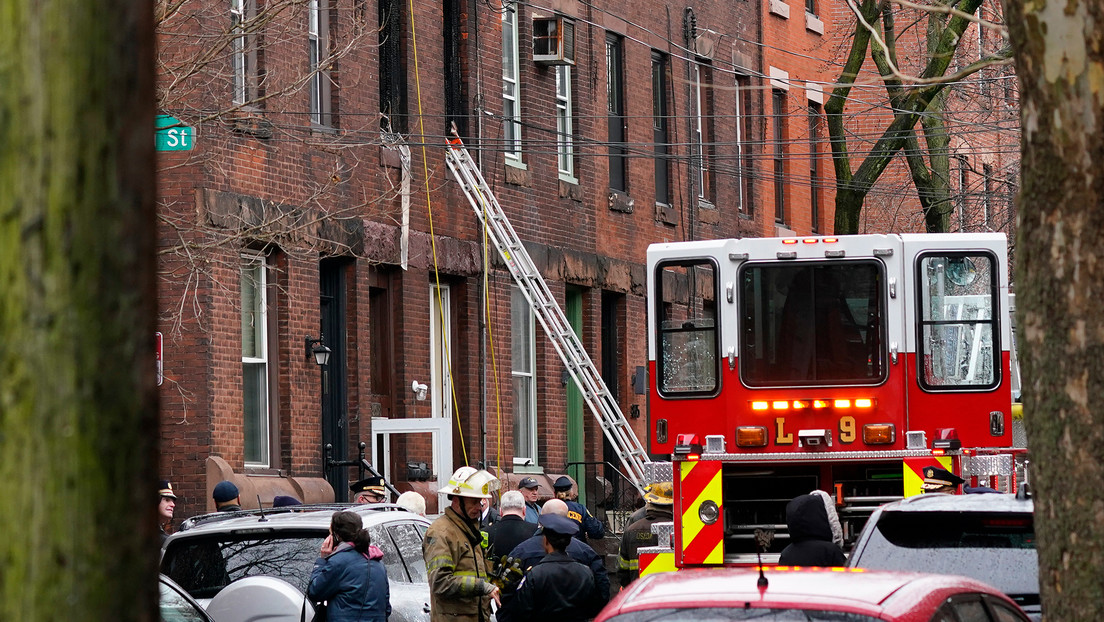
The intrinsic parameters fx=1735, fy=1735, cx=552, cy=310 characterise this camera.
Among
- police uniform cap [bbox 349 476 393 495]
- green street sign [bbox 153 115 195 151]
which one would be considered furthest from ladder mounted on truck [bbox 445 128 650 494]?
green street sign [bbox 153 115 195 151]

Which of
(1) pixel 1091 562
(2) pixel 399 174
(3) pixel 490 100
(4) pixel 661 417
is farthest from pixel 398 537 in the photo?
(3) pixel 490 100

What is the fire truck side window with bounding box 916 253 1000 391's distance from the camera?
43.6ft

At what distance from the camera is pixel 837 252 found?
525 inches

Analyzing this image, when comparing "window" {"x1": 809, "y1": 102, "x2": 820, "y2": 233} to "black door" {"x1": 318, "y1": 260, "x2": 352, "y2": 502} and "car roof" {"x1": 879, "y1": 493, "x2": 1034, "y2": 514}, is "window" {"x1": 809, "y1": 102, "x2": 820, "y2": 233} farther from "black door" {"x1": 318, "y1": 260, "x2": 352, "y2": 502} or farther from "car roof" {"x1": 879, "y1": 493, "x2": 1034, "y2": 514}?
"car roof" {"x1": 879, "y1": 493, "x2": 1034, "y2": 514}

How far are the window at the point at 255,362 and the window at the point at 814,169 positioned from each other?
51.3 ft

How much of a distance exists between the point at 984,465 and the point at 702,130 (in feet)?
54.3

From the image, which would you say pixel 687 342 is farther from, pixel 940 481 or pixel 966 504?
pixel 966 504

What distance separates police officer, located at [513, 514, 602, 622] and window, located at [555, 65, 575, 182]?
14319 mm

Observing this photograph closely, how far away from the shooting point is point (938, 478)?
1194 cm

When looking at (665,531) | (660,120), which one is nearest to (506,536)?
(665,531)

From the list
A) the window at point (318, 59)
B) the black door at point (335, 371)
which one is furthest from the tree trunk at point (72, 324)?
the black door at point (335, 371)

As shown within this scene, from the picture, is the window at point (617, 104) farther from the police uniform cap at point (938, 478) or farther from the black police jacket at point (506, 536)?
the police uniform cap at point (938, 478)

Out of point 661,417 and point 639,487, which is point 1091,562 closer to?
point 661,417

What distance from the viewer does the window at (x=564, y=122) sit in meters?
24.4
